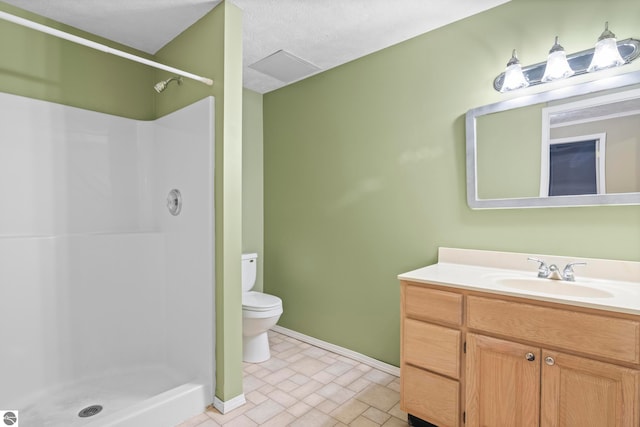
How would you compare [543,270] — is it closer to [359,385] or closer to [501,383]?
[501,383]

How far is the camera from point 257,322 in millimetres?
2479

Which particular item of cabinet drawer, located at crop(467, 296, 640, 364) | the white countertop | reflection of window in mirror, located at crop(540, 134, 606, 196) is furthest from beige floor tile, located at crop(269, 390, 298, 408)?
reflection of window in mirror, located at crop(540, 134, 606, 196)

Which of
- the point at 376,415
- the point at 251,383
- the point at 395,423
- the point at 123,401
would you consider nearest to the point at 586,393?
the point at 395,423

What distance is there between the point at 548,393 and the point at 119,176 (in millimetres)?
2773

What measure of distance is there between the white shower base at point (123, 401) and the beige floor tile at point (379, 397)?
940 millimetres

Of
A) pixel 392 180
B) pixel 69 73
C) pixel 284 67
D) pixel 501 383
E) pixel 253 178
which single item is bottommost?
pixel 501 383

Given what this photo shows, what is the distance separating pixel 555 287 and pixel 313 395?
148cm

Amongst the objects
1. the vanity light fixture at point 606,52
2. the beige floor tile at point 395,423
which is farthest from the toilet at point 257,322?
the vanity light fixture at point 606,52

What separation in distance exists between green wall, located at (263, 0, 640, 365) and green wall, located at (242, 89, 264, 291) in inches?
2.9

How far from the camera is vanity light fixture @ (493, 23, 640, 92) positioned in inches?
60.2

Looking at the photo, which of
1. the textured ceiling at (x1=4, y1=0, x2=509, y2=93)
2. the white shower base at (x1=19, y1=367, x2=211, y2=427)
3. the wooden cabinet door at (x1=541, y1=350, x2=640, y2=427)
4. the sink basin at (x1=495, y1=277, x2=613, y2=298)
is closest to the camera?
the wooden cabinet door at (x1=541, y1=350, x2=640, y2=427)

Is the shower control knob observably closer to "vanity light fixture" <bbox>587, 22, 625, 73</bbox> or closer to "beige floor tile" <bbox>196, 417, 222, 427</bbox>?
"beige floor tile" <bbox>196, 417, 222, 427</bbox>

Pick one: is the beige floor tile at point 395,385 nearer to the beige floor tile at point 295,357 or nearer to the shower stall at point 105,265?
the beige floor tile at point 295,357

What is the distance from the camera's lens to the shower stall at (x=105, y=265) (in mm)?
1928
